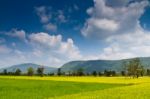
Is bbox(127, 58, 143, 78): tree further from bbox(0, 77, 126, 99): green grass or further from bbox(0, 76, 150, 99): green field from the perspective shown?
bbox(0, 77, 126, 99): green grass

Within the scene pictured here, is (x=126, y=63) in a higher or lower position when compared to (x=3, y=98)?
higher

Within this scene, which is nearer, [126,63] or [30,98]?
[30,98]

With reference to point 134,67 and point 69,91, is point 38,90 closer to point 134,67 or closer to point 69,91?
point 69,91

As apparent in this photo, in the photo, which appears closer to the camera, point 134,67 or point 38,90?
point 38,90

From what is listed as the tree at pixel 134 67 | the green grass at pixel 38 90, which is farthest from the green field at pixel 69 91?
the tree at pixel 134 67

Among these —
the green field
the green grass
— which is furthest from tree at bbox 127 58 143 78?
the green grass

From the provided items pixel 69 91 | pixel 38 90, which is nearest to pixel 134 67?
pixel 69 91

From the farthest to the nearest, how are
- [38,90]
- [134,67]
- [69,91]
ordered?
[134,67] → [69,91] → [38,90]

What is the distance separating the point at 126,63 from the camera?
Result: 18350 cm

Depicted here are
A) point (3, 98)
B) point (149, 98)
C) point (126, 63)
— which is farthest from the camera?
point (126, 63)

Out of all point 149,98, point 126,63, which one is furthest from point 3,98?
point 126,63

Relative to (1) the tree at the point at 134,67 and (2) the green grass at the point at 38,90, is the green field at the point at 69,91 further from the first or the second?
(1) the tree at the point at 134,67

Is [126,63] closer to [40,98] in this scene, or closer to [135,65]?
[135,65]

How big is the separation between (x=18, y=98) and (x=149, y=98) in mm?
14290
